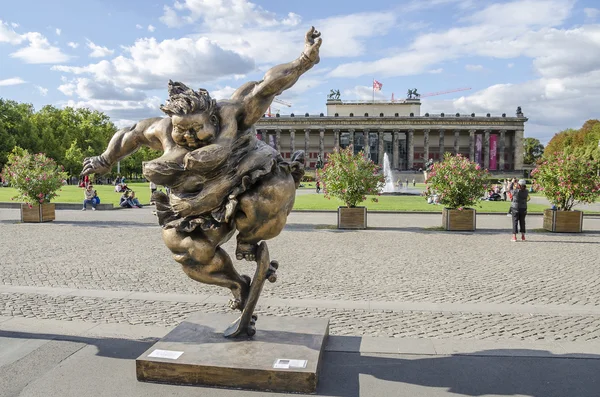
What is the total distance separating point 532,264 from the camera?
955cm

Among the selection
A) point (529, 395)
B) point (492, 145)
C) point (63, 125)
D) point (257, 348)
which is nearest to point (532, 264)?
point (529, 395)

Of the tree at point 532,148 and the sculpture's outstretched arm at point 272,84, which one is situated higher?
the tree at point 532,148

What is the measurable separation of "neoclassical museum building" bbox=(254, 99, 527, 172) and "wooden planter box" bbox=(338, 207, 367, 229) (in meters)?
77.3

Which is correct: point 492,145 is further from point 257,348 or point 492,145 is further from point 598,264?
point 257,348

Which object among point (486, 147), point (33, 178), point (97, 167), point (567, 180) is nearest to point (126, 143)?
point (97, 167)

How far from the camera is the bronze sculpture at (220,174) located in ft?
11.1

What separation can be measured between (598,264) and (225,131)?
8985 mm

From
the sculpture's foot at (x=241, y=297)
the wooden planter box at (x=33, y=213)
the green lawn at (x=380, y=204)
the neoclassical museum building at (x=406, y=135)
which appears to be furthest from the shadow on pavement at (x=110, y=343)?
the neoclassical museum building at (x=406, y=135)

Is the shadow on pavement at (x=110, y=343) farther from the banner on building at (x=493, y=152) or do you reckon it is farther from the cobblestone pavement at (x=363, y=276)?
the banner on building at (x=493, y=152)

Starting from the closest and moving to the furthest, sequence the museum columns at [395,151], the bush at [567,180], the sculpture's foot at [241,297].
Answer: the sculpture's foot at [241,297] → the bush at [567,180] → the museum columns at [395,151]

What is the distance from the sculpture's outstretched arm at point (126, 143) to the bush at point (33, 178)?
14.7m

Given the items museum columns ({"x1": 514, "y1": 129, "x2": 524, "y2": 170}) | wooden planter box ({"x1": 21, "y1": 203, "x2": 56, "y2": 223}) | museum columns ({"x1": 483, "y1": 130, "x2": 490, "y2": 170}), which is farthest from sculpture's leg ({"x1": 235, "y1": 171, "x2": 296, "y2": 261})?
museum columns ({"x1": 514, "y1": 129, "x2": 524, "y2": 170})

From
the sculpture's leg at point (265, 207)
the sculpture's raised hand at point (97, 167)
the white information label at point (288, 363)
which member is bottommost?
the white information label at point (288, 363)

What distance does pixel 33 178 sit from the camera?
1680 cm
